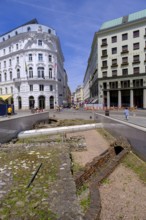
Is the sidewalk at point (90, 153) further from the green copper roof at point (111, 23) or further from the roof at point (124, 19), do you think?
the green copper roof at point (111, 23)

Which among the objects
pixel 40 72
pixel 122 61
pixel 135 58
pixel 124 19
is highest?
pixel 124 19

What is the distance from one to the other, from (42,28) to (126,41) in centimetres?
2536

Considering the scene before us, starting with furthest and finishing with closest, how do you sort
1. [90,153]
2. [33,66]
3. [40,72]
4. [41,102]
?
1. [40,72]
2. [41,102]
3. [33,66]
4. [90,153]

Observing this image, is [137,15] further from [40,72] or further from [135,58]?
[40,72]

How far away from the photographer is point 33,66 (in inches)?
2308

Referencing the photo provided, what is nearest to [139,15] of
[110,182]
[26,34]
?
[26,34]

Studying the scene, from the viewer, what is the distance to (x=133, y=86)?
4675cm

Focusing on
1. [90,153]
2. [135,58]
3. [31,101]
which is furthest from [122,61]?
[90,153]

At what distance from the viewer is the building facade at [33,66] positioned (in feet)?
190

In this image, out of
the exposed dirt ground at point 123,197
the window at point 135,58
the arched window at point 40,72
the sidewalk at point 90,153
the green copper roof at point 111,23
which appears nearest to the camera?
the exposed dirt ground at point 123,197

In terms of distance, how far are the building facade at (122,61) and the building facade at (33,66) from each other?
52.4ft

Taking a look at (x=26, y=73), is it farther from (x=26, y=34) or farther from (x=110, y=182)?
(x=110, y=182)

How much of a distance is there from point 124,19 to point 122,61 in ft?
36.8

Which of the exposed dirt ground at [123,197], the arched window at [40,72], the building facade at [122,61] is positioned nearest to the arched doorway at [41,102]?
the arched window at [40,72]
